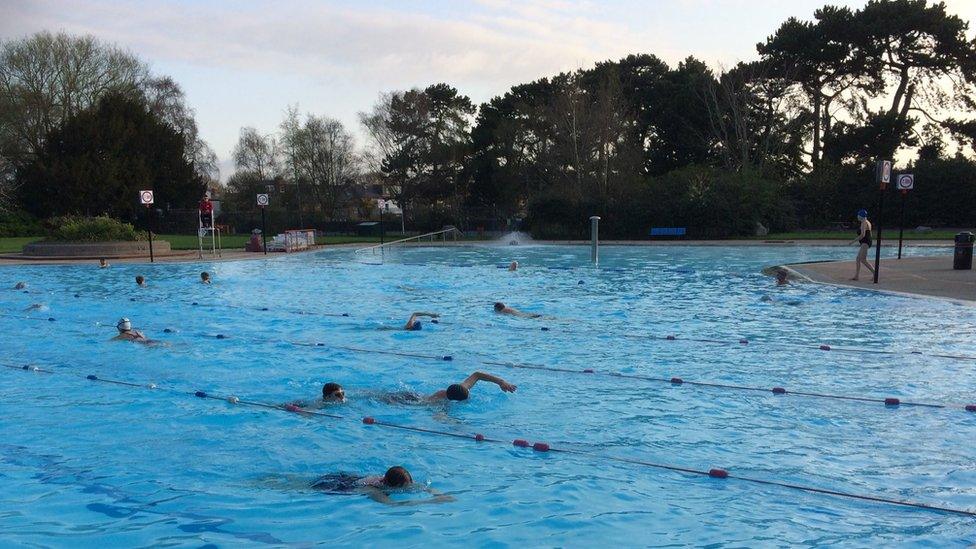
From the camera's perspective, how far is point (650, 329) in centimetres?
1382

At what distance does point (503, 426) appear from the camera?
8320mm

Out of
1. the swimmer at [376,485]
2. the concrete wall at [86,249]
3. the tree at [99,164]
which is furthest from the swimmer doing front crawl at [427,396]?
the tree at [99,164]

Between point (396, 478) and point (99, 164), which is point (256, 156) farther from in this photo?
point (396, 478)

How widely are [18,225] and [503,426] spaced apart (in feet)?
162

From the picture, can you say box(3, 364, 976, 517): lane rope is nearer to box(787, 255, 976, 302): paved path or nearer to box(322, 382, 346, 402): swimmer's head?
box(322, 382, 346, 402): swimmer's head

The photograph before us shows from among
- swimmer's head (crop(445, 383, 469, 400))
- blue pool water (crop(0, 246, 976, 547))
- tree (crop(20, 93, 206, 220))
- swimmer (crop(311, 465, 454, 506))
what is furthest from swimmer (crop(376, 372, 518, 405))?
tree (crop(20, 93, 206, 220))

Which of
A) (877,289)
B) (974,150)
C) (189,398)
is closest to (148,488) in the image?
(189,398)

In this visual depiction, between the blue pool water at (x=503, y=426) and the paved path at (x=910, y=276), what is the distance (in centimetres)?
90

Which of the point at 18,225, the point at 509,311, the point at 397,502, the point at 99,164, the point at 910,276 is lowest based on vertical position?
the point at 397,502

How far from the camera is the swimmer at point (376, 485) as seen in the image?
240 inches

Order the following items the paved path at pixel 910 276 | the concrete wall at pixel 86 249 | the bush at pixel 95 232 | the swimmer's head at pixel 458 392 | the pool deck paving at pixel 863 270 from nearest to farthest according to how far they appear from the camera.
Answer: the swimmer's head at pixel 458 392, the paved path at pixel 910 276, the pool deck paving at pixel 863 270, the concrete wall at pixel 86 249, the bush at pixel 95 232

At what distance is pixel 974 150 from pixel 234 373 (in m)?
45.1

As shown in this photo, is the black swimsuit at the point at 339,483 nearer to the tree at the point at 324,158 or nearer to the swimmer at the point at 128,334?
the swimmer at the point at 128,334

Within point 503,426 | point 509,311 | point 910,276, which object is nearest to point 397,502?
point 503,426
